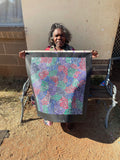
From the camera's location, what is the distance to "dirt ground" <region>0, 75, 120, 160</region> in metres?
2.05

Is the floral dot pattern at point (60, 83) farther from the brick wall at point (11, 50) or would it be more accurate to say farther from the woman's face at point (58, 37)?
the brick wall at point (11, 50)

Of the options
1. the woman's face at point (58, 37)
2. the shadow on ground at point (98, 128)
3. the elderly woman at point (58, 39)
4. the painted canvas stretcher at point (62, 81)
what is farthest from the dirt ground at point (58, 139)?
the woman's face at point (58, 37)

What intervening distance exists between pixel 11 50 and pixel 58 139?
218 centimetres

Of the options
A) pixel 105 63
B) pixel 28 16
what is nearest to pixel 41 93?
pixel 28 16

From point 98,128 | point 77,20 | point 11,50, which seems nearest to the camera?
point 98,128

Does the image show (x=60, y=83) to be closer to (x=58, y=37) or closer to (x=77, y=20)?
(x=58, y=37)

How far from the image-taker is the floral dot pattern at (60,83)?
212 cm

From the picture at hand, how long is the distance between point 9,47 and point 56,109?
6.31ft

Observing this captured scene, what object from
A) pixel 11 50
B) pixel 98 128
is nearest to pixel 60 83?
pixel 98 128

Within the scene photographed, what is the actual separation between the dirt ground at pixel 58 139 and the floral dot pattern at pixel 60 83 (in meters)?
0.46

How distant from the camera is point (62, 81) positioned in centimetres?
215

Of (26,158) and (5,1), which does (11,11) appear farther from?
(26,158)

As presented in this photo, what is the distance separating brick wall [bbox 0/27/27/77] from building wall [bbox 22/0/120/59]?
24 cm

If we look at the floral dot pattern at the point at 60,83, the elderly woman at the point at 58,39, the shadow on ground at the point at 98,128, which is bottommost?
the shadow on ground at the point at 98,128
